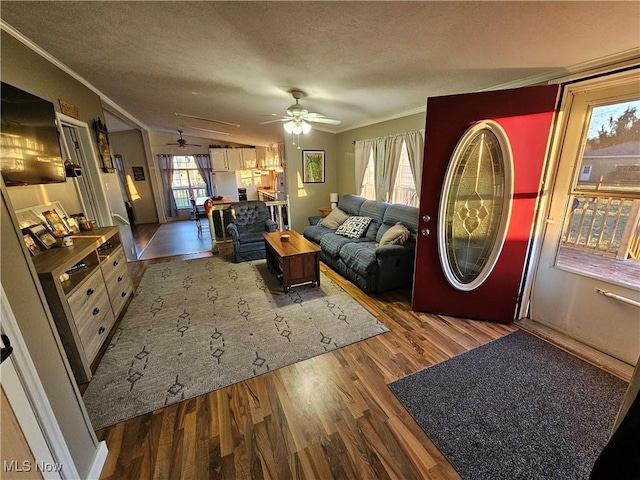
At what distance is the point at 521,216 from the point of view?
7.55 feet

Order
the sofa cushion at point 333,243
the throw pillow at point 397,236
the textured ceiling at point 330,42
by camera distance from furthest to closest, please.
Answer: the sofa cushion at point 333,243 → the throw pillow at point 397,236 → the textured ceiling at point 330,42

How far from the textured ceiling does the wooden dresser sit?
5.69 feet

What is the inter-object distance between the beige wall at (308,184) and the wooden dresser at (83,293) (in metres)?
3.37

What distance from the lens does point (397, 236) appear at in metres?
3.29

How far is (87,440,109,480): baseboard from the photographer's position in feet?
4.26

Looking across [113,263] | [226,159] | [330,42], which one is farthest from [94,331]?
[226,159]

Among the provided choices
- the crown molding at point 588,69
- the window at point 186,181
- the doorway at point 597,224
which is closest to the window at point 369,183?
the crown molding at point 588,69

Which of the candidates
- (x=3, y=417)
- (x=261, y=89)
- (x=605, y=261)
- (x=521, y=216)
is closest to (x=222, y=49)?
(x=261, y=89)

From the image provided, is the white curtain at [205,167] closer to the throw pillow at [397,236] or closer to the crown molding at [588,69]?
the throw pillow at [397,236]

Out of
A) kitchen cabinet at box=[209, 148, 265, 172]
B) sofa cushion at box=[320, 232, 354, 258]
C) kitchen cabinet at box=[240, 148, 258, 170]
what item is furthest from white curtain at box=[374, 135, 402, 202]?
kitchen cabinet at box=[240, 148, 258, 170]

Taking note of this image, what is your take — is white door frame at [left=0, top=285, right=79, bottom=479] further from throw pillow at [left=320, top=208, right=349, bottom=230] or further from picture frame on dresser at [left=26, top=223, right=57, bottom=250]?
throw pillow at [left=320, top=208, right=349, bottom=230]

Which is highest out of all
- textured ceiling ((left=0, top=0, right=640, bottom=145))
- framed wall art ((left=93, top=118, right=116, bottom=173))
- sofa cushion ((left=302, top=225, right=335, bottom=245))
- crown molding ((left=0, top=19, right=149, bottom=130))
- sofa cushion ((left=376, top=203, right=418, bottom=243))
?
crown molding ((left=0, top=19, right=149, bottom=130))

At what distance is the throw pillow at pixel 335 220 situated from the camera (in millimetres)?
4655

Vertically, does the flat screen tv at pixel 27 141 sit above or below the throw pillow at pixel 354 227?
above
